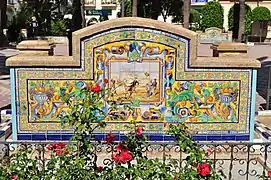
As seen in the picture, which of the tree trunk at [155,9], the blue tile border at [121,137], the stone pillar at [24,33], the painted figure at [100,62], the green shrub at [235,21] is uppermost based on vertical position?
the tree trunk at [155,9]

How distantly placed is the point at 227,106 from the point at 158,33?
145 centimetres

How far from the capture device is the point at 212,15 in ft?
107

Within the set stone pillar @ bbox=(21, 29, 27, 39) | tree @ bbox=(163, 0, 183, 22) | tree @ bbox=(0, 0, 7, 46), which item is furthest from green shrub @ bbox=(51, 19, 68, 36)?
tree @ bbox=(163, 0, 183, 22)

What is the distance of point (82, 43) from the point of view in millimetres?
6457

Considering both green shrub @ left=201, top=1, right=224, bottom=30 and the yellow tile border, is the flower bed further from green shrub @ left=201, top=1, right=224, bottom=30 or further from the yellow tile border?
green shrub @ left=201, top=1, right=224, bottom=30

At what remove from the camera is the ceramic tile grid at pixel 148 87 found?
646cm

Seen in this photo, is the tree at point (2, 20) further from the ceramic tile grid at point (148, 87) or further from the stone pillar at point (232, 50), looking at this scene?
the stone pillar at point (232, 50)

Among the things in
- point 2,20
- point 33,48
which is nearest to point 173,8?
point 2,20

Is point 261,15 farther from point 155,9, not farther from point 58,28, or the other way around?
point 58,28

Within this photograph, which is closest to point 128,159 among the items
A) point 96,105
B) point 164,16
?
point 96,105

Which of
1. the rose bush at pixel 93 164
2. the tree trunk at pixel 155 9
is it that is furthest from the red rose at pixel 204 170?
the tree trunk at pixel 155 9

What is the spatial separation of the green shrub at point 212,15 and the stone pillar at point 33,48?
2658 centimetres

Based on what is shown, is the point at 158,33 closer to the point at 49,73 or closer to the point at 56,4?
the point at 49,73

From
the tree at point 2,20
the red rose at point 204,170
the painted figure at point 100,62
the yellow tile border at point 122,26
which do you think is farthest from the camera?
the tree at point 2,20
